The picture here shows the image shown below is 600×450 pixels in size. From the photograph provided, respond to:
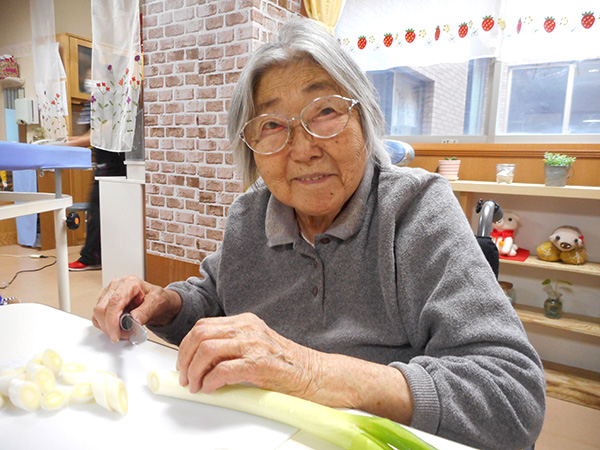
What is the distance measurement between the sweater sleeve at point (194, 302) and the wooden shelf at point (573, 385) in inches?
70.1

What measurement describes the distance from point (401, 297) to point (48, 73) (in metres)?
4.43

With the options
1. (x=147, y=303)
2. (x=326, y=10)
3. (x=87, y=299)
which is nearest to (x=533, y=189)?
(x=326, y=10)

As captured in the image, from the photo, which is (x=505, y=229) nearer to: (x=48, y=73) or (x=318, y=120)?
(x=318, y=120)

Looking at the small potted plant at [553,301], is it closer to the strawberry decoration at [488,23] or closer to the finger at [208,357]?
the strawberry decoration at [488,23]

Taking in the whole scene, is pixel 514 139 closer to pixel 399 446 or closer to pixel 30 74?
pixel 399 446

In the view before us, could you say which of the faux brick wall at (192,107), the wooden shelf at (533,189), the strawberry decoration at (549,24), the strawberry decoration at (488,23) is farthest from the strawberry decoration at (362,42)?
the wooden shelf at (533,189)

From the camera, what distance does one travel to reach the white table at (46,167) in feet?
3.90

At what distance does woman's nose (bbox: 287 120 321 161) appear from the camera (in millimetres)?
914

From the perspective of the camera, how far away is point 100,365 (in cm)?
67

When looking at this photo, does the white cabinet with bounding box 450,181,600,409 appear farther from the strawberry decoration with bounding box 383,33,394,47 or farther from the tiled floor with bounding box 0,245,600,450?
the strawberry decoration with bounding box 383,33,394,47

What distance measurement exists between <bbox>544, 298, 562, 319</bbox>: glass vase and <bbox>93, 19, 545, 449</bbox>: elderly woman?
1.66 m

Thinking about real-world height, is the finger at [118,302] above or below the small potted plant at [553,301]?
Answer: above

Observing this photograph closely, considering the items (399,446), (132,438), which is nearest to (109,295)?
(132,438)

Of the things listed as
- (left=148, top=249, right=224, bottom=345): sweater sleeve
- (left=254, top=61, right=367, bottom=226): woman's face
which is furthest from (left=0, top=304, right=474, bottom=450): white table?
(left=254, top=61, right=367, bottom=226): woman's face
